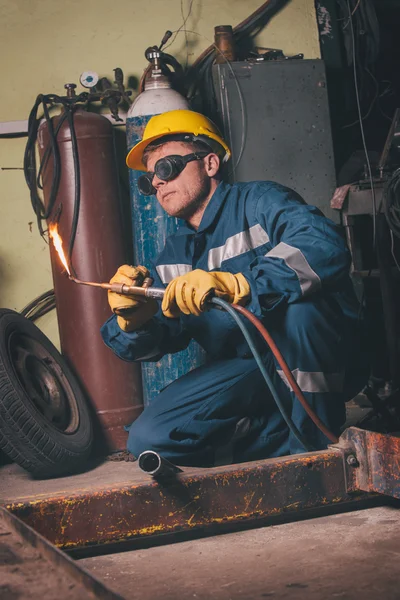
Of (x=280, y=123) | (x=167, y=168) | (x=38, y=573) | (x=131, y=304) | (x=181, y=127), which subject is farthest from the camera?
(x=280, y=123)

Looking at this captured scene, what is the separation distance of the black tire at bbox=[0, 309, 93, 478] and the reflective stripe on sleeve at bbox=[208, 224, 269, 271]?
0.97 m

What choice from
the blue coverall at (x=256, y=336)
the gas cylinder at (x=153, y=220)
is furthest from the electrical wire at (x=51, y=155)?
the blue coverall at (x=256, y=336)

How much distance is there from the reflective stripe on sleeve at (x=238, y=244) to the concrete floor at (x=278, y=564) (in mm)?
945

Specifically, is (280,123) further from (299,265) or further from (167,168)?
(299,265)

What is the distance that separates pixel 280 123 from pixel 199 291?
80.1 inches

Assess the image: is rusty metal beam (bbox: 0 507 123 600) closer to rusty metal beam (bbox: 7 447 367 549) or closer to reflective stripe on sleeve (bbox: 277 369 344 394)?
rusty metal beam (bbox: 7 447 367 549)

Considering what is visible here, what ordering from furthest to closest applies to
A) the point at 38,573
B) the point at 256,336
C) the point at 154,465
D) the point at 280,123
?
the point at 280,123, the point at 256,336, the point at 154,465, the point at 38,573

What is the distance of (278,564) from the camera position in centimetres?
163

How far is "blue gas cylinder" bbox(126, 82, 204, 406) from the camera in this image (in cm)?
343

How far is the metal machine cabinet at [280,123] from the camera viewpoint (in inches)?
145

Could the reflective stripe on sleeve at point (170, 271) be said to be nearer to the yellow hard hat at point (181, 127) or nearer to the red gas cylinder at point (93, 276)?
the yellow hard hat at point (181, 127)

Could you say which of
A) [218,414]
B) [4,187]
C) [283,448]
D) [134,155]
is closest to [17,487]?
[218,414]

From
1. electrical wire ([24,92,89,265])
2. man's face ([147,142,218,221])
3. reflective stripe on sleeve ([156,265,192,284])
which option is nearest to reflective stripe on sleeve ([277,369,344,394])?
reflective stripe on sleeve ([156,265,192,284])

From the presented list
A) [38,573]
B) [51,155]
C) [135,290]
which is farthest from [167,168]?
[38,573]
